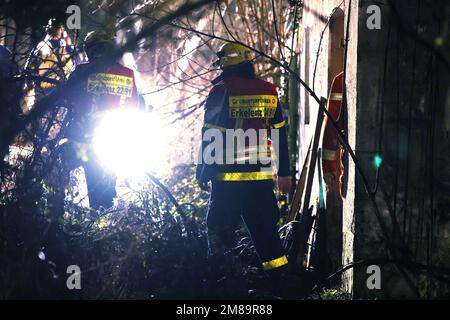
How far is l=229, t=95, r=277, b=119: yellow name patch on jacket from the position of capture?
6.36 meters

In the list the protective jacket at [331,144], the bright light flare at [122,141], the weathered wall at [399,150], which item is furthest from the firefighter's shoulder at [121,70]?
the weathered wall at [399,150]

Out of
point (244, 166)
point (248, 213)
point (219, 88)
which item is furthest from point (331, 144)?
point (219, 88)

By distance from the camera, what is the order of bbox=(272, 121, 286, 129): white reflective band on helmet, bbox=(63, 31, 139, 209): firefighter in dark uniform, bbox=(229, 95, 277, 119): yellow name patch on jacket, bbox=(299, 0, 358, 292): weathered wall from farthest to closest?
bbox=(63, 31, 139, 209): firefighter in dark uniform → bbox=(272, 121, 286, 129): white reflective band on helmet → bbox=(229, 95, 277, 119): yellow name patch on jacket → bbox=(299, 0, 358, 292): weathered wall

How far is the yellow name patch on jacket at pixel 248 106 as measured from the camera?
636cm

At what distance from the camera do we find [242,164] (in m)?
6.43

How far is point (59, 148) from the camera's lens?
17.8 ft

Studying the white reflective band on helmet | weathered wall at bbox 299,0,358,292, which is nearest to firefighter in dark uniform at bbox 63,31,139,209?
the white reflective band on helmet

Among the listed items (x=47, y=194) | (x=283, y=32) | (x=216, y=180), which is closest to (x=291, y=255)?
(x=216, y=180)

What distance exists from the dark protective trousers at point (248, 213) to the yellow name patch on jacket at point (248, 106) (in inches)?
23.5

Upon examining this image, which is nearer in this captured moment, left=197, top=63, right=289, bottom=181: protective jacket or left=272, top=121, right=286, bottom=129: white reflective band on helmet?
left=197, top=63, right=289, bottom=181: protective jacket

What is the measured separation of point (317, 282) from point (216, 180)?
127 cm

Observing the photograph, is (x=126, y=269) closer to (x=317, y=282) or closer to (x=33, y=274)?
(x=33, y=274)

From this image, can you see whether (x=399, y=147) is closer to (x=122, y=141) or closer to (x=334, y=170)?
(x=334, y=170)

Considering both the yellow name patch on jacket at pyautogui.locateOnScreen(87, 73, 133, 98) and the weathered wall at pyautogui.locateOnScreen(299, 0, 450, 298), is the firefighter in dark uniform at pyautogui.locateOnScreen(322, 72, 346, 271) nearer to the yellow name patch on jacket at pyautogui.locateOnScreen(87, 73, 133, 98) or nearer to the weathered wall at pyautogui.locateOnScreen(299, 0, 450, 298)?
the weathered wall at pyautogui.locateOnScreen(299, 0, 450, 298)
